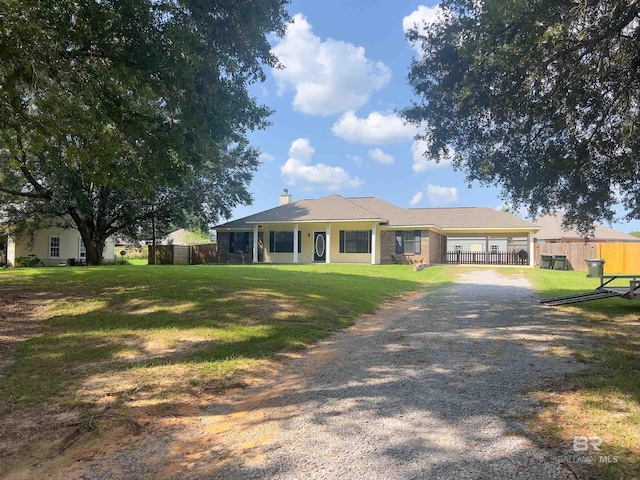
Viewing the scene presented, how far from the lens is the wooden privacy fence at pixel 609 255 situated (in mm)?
23781

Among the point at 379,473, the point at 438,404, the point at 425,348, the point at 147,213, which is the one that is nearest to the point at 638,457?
the point at 438,404

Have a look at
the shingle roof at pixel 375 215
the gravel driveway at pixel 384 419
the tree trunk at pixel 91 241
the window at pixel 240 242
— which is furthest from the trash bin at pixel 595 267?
the tree trunk at pixel 91 241

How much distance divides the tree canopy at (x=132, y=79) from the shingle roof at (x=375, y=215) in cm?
1658

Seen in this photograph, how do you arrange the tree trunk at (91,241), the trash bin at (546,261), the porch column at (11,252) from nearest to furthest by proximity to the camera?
the tree trunk at (91,241) < the trash bin at (546,261) < the porch column at (11,252)

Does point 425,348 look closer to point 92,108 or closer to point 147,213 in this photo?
point 92,108

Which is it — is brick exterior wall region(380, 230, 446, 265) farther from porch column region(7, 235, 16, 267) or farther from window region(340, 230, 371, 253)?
porch column region(7, 235, 16, 267)

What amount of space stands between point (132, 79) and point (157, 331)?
464 cm

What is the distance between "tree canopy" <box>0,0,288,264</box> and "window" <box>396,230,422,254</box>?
18.3 meters

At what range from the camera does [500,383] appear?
4535mm

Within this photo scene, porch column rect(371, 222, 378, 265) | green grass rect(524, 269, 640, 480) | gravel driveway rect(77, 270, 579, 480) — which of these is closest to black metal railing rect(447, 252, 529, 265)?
porch column rect(371, 222, 378, 265)

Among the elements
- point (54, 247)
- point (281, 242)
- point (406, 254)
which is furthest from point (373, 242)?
point (54, 247)

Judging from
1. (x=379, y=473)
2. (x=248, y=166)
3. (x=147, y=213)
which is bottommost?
(x=379, y=473)

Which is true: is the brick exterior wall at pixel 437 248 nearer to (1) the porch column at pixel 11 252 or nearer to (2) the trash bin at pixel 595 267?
(2) the trash bin at pixel 595 267

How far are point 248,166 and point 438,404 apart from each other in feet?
82.4
